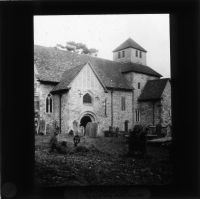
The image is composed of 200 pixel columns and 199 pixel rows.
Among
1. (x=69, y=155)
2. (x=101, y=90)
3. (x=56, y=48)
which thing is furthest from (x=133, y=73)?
(x=69, y=155)

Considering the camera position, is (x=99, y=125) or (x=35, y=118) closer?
(x=35, y=118)

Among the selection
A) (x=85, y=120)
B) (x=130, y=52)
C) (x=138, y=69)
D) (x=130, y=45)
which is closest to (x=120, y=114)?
(x=85, y=120)

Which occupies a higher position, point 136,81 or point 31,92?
point 136,81

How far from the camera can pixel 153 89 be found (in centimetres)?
560

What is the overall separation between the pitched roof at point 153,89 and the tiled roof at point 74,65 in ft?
0.57

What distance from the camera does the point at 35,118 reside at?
511 cm

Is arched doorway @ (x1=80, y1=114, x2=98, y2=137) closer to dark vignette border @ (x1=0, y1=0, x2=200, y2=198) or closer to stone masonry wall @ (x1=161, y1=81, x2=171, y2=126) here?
dark vignette border @ (x1=0, y1=0, x2=200, y2=198)

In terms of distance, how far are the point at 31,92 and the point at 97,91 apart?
47.5 inches

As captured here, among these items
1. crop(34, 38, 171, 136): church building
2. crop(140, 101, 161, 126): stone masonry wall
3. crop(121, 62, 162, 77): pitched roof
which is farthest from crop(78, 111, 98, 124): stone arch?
crop(121, 62, 162, 77): pitched roof

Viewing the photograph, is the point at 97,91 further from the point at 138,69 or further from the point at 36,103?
the point at 36,103

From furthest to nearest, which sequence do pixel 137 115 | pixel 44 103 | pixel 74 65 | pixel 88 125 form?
pixel 137 115
pixel 74 65
pixel 88 125
pixel 44 103

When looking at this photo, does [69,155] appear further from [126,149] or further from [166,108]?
[166,108]

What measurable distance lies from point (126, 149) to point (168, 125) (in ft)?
2.88

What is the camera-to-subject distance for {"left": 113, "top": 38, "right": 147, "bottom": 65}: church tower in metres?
5.39
